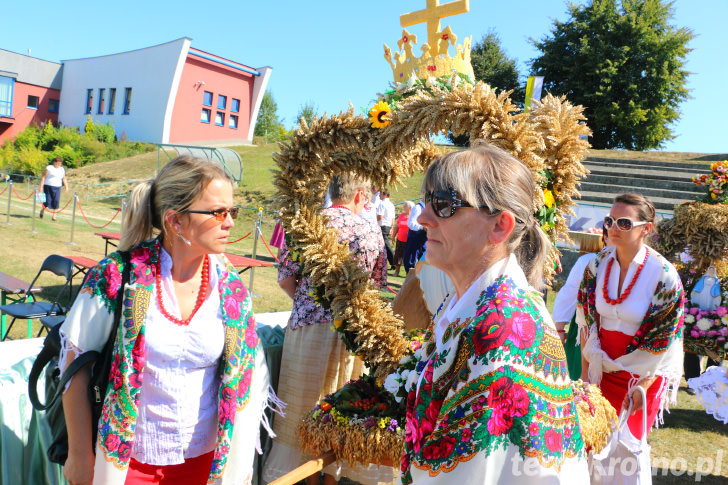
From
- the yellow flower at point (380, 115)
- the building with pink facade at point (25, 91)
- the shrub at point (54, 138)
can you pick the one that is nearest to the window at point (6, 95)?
the building with pink facade at point (25, 91)

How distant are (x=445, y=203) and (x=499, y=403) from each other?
1.76ft

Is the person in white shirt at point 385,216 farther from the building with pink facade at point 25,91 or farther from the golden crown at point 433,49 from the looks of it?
the building with pink facade at point 25,91

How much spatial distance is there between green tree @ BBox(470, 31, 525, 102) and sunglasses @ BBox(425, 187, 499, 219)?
3777 centimetres

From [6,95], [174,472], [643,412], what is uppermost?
[6,95]

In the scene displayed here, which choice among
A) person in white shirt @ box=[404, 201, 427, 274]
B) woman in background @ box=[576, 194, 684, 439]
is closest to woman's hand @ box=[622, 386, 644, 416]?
woman in background @ box=[576, 194, 684, 439]

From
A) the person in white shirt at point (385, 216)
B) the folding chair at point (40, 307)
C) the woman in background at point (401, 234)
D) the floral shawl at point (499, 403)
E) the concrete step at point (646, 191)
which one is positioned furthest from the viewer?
the concrete step at point (646, 191)

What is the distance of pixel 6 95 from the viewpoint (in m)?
34.6

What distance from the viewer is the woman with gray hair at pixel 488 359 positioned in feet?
3.66

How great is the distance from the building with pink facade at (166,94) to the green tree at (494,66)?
15605 mm

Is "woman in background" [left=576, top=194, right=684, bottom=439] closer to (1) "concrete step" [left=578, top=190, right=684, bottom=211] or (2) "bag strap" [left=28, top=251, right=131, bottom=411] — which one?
(2) "bag strap" [left=28, top=251, right=131, bottom=411]

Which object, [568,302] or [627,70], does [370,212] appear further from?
[627,70]

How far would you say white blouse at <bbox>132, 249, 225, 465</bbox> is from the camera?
189 centimetres

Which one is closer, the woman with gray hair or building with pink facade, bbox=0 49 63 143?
the woman with gray hair

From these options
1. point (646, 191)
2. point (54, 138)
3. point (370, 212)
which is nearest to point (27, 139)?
point (54, 138)
